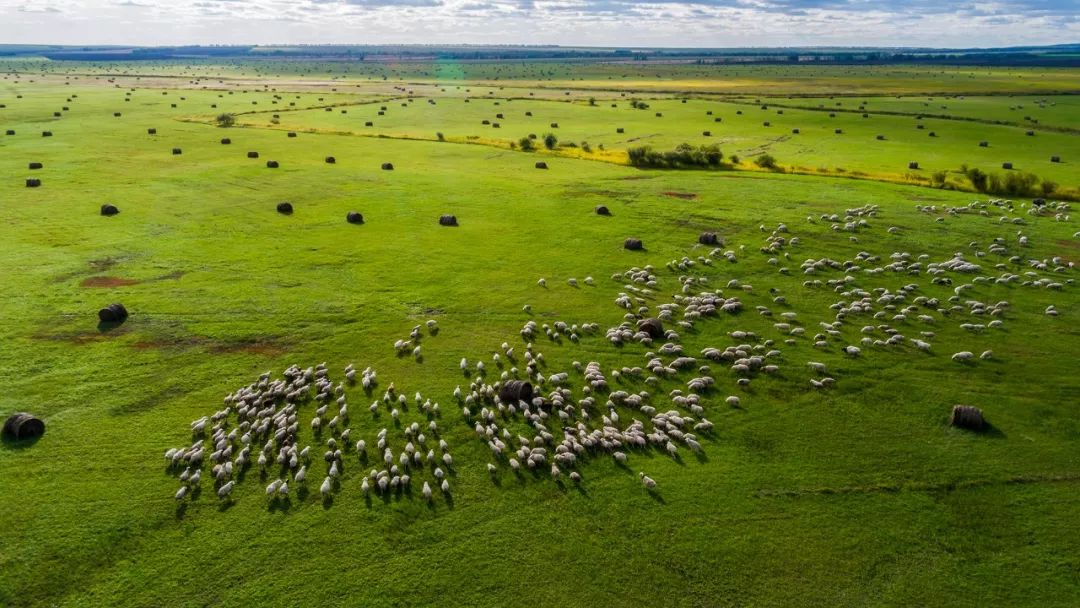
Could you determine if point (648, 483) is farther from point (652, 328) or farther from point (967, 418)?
point (967, 418)

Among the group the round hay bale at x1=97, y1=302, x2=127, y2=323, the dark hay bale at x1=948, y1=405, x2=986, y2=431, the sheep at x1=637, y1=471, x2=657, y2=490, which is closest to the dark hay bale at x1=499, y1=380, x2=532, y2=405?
the sheep at x1=637, y1=471, x2=657, y2=490

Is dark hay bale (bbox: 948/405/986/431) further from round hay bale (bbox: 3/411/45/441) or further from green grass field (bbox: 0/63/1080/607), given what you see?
round hay bale (bbox: 3/411/45/441)

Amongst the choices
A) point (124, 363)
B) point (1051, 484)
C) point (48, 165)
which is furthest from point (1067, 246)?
point (48, 165)

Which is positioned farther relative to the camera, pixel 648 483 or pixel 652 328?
pixel 652 328

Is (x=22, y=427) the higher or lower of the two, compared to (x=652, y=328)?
lower

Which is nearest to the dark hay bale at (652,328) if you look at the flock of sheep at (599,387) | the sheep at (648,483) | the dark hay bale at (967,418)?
the flock of sheep at (599,387)

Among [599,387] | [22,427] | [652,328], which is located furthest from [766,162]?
[22,427]
